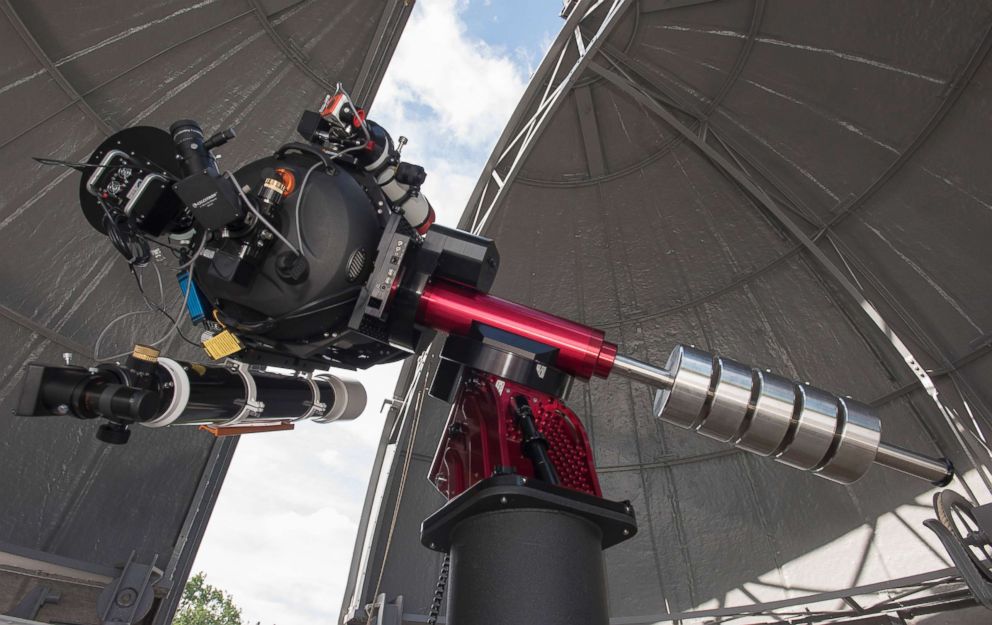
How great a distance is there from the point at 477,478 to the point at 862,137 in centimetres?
810

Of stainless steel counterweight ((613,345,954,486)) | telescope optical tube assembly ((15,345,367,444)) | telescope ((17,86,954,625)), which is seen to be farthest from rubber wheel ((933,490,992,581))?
telescope optical tube assembly ((15,345,367,444))

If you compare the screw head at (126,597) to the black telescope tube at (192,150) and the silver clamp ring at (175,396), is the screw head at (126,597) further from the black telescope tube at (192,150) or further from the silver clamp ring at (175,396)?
the black telescope tube at (192,150)

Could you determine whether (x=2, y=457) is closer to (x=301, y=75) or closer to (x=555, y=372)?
(x=301, y=75)

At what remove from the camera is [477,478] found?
3111 millimetres

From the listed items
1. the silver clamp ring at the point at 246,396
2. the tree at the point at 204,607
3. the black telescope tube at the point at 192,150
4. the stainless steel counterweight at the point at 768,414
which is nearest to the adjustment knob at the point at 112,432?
the silver clamp ring at the point at 246,396

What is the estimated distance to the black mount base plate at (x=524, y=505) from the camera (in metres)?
2.41

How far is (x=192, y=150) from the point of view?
10.2 feet

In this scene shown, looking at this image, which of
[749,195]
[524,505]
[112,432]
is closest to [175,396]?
[112,432]

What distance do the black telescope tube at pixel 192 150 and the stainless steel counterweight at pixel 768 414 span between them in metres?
2.79

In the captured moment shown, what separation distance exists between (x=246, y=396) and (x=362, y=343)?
2.34 ft

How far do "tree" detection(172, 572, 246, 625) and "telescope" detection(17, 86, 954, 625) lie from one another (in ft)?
171

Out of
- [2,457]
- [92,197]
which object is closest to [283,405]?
[92,197]

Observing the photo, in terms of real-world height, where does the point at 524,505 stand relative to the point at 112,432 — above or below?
below

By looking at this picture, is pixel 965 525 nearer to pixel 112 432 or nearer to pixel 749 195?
pixel 749 195
